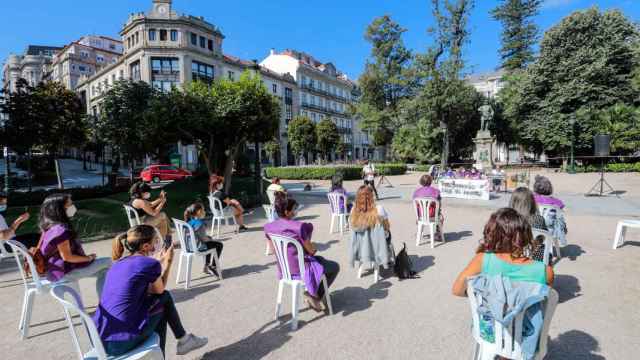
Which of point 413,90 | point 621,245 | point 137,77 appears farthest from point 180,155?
point 621,245

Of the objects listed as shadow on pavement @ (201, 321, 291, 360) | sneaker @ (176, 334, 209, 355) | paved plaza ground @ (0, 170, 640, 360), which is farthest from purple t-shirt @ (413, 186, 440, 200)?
sneaker @ (176, 334, 209, 355)

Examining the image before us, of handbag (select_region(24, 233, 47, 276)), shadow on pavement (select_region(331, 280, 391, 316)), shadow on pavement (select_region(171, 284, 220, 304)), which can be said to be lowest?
shadow on pavement (select_region(171, 284, 220, 304))

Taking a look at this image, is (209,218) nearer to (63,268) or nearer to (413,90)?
(63,268)

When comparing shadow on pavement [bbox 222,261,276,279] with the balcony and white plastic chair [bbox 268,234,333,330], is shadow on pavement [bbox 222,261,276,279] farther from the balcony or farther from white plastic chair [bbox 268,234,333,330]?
the balcony

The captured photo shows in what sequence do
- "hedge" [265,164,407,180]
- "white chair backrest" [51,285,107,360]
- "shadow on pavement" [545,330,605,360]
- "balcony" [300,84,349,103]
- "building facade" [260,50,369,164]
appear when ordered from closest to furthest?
1. "white chair backrest" [51,285,107,360]
2. "shadow on pavement" [545,330,605,360]
3. "hedge" [265,164,407,180]
4. "building facade" [260,50,369,164]
5. "balcony" [300,84,349,103]

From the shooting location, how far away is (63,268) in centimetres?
361

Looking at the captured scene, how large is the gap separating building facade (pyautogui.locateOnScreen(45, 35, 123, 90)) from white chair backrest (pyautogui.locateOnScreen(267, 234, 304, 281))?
65.9 metres

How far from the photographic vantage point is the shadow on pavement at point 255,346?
305 cm

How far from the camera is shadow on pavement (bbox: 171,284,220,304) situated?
4.38 meters

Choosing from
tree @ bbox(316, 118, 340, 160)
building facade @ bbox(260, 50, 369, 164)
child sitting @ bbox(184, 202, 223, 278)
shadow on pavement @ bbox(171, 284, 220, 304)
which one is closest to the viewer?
shadow on pavement @ bbox(171, 284, 220, 304)

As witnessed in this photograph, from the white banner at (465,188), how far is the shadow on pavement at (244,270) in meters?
10.0

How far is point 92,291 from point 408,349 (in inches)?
173

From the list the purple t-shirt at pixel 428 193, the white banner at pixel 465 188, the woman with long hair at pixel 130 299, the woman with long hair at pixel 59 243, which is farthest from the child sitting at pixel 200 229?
the white banner at pixel 465 188

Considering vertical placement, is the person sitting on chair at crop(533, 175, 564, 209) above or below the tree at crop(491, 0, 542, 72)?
below
